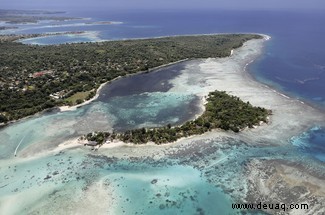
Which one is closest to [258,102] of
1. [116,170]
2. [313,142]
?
[313,142]

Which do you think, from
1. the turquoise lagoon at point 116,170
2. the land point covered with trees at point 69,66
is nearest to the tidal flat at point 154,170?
the turquoise lagoon at point 116,170

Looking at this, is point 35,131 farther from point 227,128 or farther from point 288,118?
point 288,118

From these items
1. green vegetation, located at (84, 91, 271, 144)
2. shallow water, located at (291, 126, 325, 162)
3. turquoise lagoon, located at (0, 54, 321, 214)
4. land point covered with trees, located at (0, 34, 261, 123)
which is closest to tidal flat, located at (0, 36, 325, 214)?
turquoise lagoon, located at (0, 54, 321, 214)

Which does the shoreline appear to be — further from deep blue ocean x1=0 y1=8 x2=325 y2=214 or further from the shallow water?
deep blue ocean x1=0 y1=8 x2=325 y2=214

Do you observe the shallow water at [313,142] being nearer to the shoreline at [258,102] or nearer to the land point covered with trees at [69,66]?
the shoreline at [258,102]

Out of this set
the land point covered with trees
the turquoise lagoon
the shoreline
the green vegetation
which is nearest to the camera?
the turquoise lagoon

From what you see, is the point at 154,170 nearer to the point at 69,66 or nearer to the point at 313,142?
the point at 313,142

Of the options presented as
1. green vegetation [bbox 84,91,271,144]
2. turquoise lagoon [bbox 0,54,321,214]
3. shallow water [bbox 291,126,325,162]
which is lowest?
turquoise lagoon [bbox 0,54,321,214]
